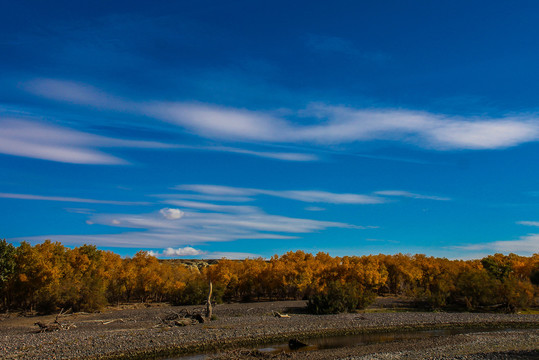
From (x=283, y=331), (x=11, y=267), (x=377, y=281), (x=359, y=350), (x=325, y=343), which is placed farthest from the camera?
(x=377, y=281)

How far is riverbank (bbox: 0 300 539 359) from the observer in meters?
27.0

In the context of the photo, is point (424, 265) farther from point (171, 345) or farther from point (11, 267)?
point (11, 267)

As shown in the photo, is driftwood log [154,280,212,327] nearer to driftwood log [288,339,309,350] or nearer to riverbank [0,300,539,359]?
riverbank [0,300,539,359]

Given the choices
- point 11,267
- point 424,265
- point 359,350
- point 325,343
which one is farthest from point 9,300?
point 424,265

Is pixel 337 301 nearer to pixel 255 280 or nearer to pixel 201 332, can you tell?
pixel 201 332

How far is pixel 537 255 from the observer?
270ft

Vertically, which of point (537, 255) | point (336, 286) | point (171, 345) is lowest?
point (171, 345)

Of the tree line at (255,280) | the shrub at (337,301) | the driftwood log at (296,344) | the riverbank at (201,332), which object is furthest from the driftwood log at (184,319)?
the tree line at (255,280)

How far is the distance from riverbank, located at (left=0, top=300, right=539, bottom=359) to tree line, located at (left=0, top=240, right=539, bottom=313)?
5359mm

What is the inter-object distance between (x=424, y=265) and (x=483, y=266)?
11.2 meters

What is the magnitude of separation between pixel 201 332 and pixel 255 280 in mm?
36774

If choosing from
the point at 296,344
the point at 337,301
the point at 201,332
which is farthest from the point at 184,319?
the point at 337,301

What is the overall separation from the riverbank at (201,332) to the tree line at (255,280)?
5359 mm

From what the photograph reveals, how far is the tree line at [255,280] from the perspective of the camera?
165 ft
